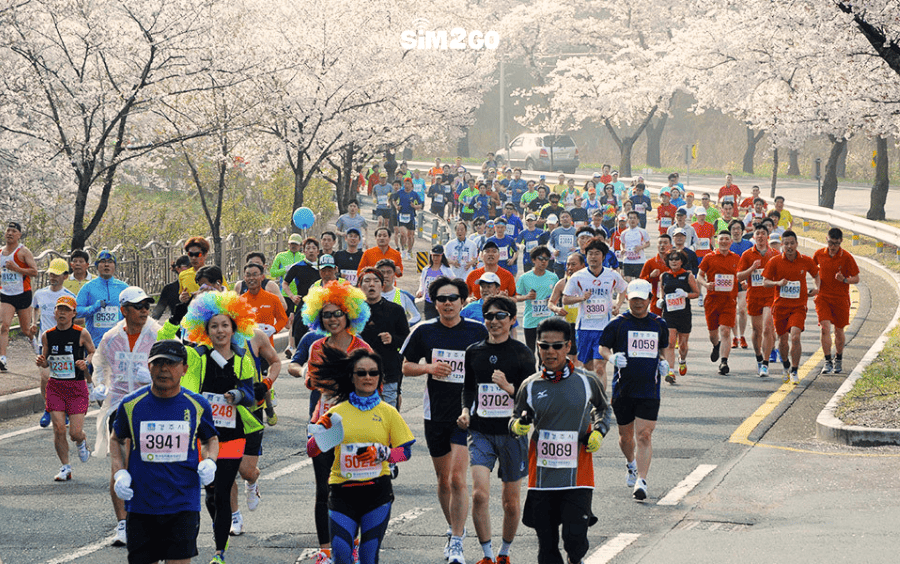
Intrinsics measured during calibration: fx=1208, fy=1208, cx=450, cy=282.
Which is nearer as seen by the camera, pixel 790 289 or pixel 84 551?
pixel 84 551

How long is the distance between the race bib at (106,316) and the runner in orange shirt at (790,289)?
25.2 feet

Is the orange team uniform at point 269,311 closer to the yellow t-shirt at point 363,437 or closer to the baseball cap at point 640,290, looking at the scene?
the baseball cap at point 640,290

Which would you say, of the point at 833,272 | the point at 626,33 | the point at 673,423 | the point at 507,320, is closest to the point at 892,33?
the point at 833,272

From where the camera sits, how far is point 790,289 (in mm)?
14672

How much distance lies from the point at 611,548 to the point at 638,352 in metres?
2.09

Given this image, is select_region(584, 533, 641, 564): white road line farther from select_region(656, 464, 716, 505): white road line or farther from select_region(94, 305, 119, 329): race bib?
select_region(94, 305, 119, 329): race bib

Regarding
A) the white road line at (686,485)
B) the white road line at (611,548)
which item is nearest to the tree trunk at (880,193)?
the white road line at (686,485)

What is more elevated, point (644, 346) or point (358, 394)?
point (358, 394)

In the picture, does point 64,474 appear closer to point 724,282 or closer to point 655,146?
point 724,282

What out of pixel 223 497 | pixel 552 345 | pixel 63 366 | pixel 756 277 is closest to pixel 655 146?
pixel 756 277

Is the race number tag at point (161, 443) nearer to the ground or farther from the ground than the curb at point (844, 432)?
farther from the ground

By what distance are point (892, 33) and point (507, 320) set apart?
27.2 ft

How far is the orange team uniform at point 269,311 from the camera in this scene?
1182 cm

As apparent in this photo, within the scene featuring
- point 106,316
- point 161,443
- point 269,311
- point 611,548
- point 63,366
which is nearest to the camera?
point 161,443
